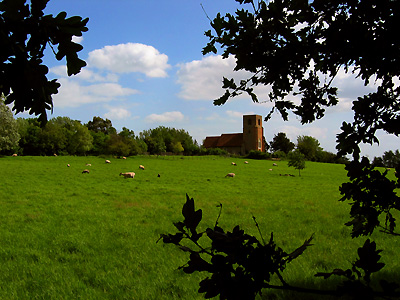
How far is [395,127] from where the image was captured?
2.10 metres

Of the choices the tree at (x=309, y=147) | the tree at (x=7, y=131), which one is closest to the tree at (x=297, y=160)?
the tree at (x=7, y=131)

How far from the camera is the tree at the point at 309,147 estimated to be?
2918 inches

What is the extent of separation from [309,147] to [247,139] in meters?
18.8

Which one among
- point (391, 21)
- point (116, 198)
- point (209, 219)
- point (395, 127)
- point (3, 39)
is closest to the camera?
point (3, 39)

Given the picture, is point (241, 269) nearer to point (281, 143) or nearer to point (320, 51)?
point (320, 51)

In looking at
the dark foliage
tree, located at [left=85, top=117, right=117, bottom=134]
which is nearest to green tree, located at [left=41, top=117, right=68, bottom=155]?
tree, located at [left=85, top=117, right=117, bottom=134]

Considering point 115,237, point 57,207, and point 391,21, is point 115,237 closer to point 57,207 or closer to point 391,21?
point 57,207

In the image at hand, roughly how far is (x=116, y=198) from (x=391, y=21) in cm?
1401

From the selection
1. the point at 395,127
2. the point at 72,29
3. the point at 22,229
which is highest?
the point at 72,29

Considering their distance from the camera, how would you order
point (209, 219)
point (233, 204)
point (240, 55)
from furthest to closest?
point (233, 204) < point (209, 219) < point (240, 55)

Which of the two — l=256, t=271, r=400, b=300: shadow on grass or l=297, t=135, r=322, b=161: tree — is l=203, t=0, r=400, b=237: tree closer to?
l=256, t=271, r=400, b=300: shadow on grass

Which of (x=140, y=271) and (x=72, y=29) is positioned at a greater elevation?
(x=72, y=29)

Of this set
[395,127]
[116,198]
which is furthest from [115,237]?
[395,127]

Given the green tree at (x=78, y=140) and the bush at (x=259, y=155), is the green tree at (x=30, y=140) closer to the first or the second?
the green tree at (x=78, y=140)
